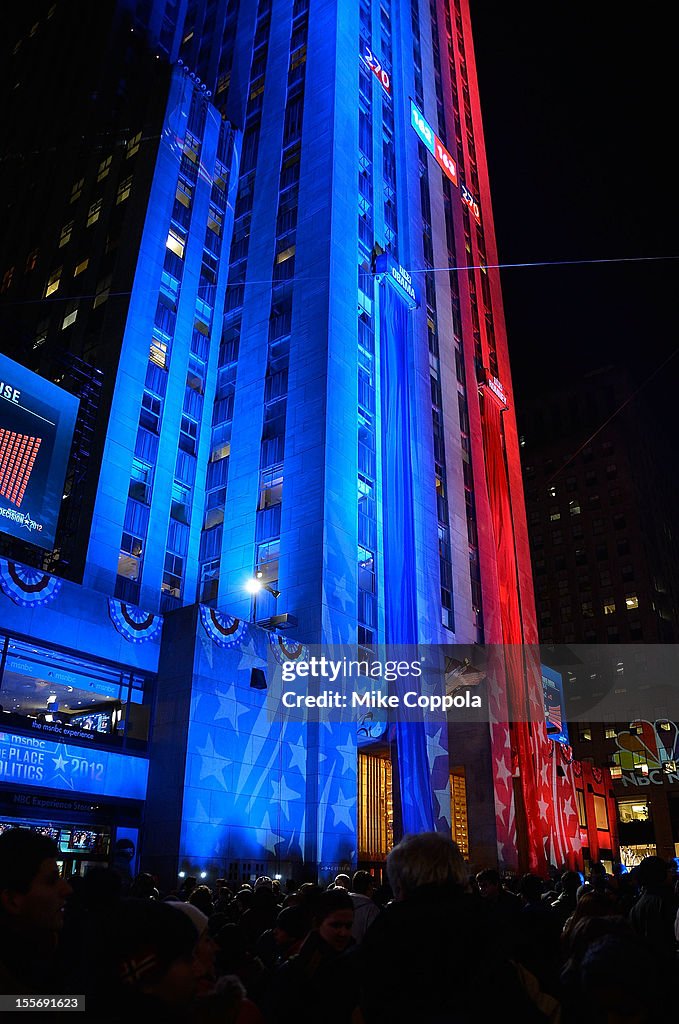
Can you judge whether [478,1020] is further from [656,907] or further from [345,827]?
[345,827]

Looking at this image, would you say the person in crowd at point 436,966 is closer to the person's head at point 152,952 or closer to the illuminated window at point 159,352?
the person's head at point 152,952

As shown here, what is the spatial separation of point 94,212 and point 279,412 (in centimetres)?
2121

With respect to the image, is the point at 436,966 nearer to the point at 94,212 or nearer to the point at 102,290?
the point at 102,290

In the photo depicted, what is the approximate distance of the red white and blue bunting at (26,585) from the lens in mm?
24953

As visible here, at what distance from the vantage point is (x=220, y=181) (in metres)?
52.2

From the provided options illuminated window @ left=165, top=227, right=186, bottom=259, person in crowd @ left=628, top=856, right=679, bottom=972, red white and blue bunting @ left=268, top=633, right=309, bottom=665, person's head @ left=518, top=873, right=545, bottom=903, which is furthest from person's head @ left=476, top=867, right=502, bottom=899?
illuminated window @ left=165, top=227, right=186, bottom=259

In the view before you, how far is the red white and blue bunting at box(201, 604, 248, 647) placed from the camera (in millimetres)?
28969

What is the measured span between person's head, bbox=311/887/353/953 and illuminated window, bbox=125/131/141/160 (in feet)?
176

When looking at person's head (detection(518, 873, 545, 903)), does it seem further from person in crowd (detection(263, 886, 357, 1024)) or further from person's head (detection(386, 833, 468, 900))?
person's head (detection(386, 833, 468, 900))

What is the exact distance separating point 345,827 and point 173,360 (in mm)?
26626

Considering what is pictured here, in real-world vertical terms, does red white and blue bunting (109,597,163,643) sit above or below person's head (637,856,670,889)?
above

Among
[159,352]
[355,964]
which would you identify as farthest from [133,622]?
[355,964]

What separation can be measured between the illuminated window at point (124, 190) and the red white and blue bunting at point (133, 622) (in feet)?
101

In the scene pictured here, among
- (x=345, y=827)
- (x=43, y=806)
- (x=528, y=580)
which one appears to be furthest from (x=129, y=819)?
(x=528, y=580)
